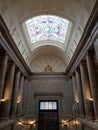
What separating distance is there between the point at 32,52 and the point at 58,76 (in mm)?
5285

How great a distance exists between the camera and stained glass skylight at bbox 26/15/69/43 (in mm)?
14289

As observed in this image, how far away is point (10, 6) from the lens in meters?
9.59

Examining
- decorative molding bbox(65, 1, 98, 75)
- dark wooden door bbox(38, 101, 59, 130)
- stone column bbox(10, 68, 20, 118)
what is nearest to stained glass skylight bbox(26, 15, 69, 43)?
decorative molding bbox(65, 1, 98, 75)

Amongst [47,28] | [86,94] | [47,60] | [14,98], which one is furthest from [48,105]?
[47,28]

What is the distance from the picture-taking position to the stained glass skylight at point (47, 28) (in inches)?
563

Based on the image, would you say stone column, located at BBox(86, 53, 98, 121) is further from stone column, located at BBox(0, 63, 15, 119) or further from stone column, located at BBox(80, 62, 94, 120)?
stone column, located at BBox(0, 63, 15, 119)

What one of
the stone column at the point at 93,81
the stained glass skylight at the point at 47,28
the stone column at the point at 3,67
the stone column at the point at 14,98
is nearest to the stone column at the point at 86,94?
the stone column at the point at 93,81

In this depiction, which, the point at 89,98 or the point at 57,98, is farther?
the point at 57,98

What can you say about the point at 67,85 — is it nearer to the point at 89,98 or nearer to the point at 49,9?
the point at 89,98

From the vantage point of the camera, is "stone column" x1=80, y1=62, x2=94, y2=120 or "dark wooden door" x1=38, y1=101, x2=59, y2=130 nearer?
"stone column" x1=80, y1=62, x2=94, y2=120

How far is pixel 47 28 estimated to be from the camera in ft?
51.8

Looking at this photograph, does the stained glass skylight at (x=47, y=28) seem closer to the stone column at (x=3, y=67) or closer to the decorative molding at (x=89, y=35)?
the decorative molding at (x=89, y=35)

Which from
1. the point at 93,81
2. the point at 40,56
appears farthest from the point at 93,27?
the point at 40,56

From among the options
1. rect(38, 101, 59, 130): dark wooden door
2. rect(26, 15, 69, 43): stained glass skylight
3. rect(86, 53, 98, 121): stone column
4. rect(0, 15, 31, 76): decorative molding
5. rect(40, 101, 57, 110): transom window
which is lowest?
rect(38, 101, 59, 130): dark wooden door
